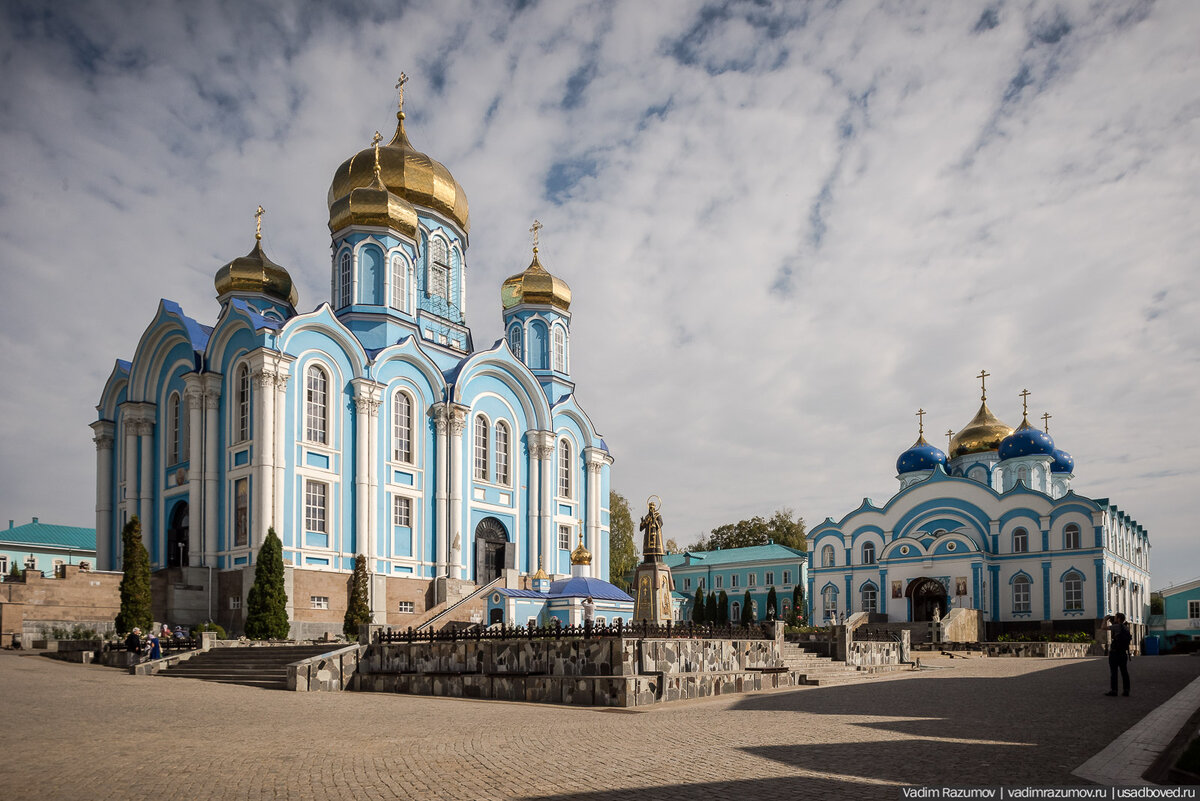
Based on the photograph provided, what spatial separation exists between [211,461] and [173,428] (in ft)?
11.4

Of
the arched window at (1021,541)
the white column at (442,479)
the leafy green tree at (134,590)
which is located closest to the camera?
the leafy green tree at (134,590)

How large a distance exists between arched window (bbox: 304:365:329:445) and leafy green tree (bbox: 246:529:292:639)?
4.19 meters

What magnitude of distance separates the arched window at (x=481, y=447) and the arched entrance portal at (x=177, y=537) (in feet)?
32.3

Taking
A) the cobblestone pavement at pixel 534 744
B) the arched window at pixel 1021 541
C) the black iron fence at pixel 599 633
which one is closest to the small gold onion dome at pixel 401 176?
the black iron fence at pixel 599 633

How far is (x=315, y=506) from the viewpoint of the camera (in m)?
29.4

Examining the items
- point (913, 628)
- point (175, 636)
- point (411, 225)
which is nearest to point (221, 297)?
point (411, 225)

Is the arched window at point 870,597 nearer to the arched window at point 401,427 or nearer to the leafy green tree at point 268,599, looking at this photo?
the arched window at point 401,427

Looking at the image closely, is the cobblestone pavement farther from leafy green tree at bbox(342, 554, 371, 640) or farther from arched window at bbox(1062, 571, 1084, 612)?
arched window at bbox(1062, 571, 1084, 612)

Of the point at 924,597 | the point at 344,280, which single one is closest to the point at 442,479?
the point at 344,280

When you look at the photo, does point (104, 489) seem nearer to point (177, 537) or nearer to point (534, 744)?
point (177, 537)

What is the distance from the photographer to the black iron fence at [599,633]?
16.0 meters

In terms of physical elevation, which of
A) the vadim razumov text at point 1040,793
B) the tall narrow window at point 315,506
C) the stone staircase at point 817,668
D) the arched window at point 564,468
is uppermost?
the arched window at point 564,468

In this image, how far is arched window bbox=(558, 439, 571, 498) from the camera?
3891 cm

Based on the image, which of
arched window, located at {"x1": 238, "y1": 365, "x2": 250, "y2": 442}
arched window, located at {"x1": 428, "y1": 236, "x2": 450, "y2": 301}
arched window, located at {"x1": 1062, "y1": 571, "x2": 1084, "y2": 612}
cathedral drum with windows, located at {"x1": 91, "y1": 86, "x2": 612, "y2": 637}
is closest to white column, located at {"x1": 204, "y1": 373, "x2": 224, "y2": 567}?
cathedral drum with windows, located at {"x1": 91, "y1": 86, "x2": 612, "y2": 637}
